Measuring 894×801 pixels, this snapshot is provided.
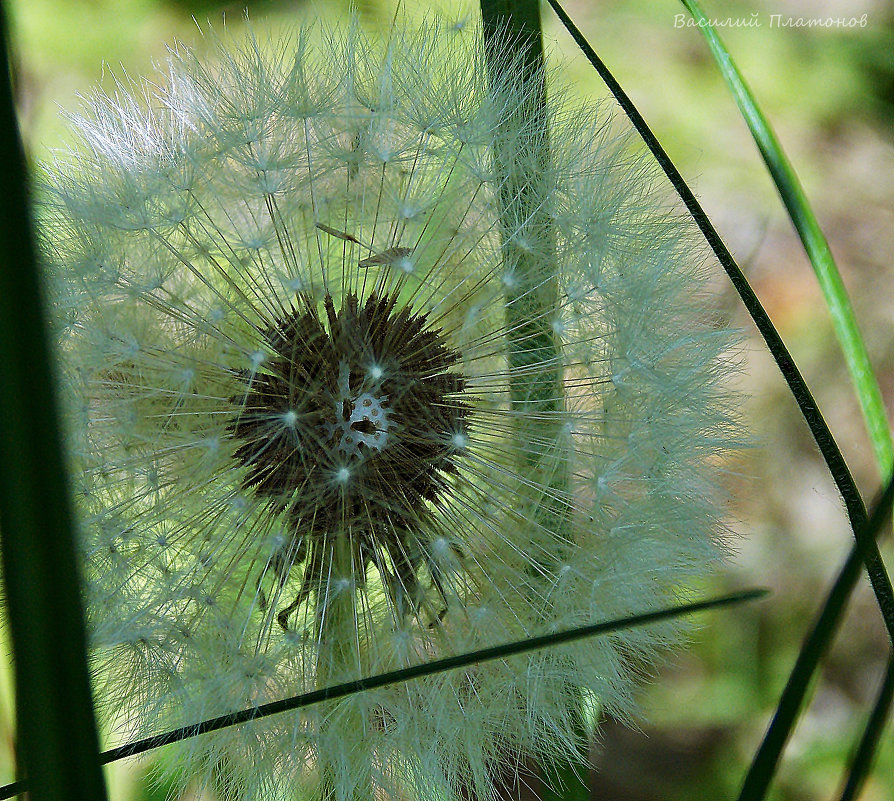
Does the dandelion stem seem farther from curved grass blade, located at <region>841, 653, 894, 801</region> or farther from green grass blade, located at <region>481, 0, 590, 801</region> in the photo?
curved grass blade, located at <region>841, 653, 894, 801</region>

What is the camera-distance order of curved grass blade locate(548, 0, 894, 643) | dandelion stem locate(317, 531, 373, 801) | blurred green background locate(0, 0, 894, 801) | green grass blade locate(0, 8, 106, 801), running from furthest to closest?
blurred green background locate(0, 0, 894, 801) → dandelion stem locate(317, 531, 373, 801) → curved grass blade locate(548, 0, 894, 643) → green grass blade locate(0, 8, 106, 801)

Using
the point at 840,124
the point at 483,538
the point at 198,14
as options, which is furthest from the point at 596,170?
the point at 840,124

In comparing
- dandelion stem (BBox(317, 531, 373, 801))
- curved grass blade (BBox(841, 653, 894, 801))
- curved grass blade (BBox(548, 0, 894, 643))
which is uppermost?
curved grass blade (BBox(548, 0, 894, 643))

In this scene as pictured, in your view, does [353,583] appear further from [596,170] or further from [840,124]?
[840,124]

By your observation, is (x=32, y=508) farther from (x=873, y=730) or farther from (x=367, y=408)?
(x=367, y=408)

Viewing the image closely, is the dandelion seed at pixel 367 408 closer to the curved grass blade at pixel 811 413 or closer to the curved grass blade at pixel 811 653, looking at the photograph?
the curved grass blade at pixel 811 413

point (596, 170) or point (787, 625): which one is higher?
point (596, 170)

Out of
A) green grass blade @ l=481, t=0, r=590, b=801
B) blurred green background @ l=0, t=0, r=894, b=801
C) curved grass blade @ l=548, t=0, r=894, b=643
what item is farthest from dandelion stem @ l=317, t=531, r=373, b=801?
blurred green background @ l=0, t=0, r=894, b=801
